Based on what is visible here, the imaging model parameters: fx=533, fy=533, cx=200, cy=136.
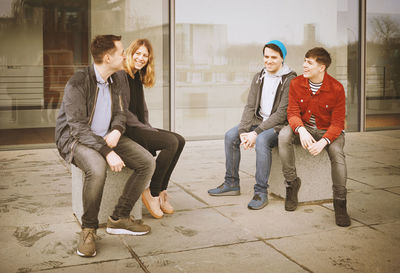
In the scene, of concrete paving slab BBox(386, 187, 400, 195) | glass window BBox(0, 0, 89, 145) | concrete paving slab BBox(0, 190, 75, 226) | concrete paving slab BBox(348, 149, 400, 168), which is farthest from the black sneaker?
glass window BBox(0, 0, 89, 145)

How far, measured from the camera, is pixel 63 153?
13.5 ft

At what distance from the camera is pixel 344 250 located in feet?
12.5

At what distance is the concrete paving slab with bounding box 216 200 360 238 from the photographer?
4246 millimetres

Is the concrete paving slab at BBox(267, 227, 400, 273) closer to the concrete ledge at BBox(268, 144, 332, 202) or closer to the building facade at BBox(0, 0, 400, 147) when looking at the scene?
the concrete ledge at BBox(268, 144, 332, 202)

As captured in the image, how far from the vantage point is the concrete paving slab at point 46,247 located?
357 centimetres

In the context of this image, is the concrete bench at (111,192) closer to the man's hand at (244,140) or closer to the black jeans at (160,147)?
the black jeans at (160,147)

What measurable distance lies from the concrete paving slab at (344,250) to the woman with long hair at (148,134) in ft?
3.78

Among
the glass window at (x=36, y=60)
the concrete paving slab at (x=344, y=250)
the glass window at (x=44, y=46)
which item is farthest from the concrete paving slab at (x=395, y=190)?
the glass window at (x=36, y=60)

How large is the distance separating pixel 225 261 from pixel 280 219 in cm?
111

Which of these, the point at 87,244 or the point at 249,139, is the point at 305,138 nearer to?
the point at 249,139

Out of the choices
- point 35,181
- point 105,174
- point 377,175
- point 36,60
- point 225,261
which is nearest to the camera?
point 225,261

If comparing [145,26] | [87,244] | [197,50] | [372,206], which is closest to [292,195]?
[372,206]

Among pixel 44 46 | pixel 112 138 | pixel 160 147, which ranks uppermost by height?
pixel 44 46

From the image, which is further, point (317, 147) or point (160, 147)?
point (160, 147)
